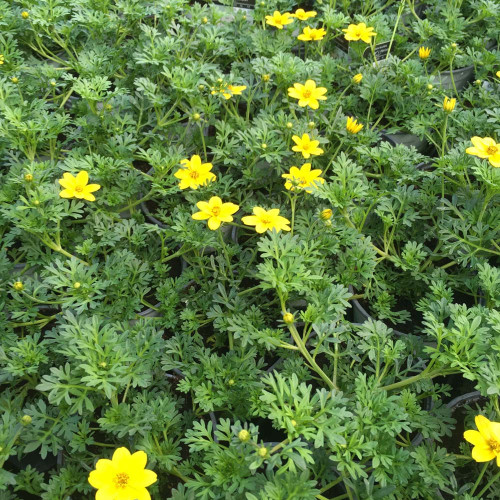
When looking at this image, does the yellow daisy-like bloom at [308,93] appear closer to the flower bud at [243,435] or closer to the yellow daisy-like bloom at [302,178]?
the yellow daisy-like bloom at [302,178]

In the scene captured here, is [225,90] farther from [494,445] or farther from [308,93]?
[494,445]

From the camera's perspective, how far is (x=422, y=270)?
6.82 feet

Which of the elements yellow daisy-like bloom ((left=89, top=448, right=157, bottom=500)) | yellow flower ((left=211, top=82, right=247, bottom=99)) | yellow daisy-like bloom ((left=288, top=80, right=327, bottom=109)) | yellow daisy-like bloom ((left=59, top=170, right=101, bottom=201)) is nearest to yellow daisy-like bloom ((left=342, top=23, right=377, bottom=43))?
yellow daisy-like bloom ((left=288, top=80, right=327, bottom=109))

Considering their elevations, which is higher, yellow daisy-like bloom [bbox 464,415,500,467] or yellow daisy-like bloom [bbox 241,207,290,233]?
yellow daisy-like bloom [bbox 241,207,290,233]

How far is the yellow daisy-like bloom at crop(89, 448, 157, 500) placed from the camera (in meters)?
1.22

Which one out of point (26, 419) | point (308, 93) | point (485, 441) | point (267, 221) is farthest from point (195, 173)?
point (485, 441)

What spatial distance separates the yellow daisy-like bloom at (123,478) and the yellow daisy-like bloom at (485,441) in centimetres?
81

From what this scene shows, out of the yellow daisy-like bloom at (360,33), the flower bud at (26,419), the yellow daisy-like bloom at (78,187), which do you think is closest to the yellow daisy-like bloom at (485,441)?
the flower bud at (26,419)

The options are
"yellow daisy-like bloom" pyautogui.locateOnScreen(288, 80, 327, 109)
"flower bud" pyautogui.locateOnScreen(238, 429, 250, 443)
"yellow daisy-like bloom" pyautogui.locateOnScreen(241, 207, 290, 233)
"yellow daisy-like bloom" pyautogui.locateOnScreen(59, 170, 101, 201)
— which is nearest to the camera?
"flower bud" pyautogui.locateOnScreen(238, 429, 250, 443)

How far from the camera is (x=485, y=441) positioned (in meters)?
1.30

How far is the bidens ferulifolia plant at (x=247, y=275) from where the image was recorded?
1405 millimetres

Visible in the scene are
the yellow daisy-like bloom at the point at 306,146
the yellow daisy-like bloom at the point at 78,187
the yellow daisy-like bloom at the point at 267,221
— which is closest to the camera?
the yellow daisy-like bloom at the point at 267,221

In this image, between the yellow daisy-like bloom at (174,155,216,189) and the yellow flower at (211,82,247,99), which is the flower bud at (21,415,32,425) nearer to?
the yellow daisy-like bloom at (174,155,216,189)

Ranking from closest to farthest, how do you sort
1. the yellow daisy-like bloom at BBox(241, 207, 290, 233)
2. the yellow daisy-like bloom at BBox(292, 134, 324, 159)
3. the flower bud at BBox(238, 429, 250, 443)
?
1. the flower bud at BBox(238, 429, 250, 443)
2. the yellow daisy-like bloom at BBox(241, 207, 290, 233)
3. the yellow daisy-like bloom at BBox(292, 134, 324, 159)
